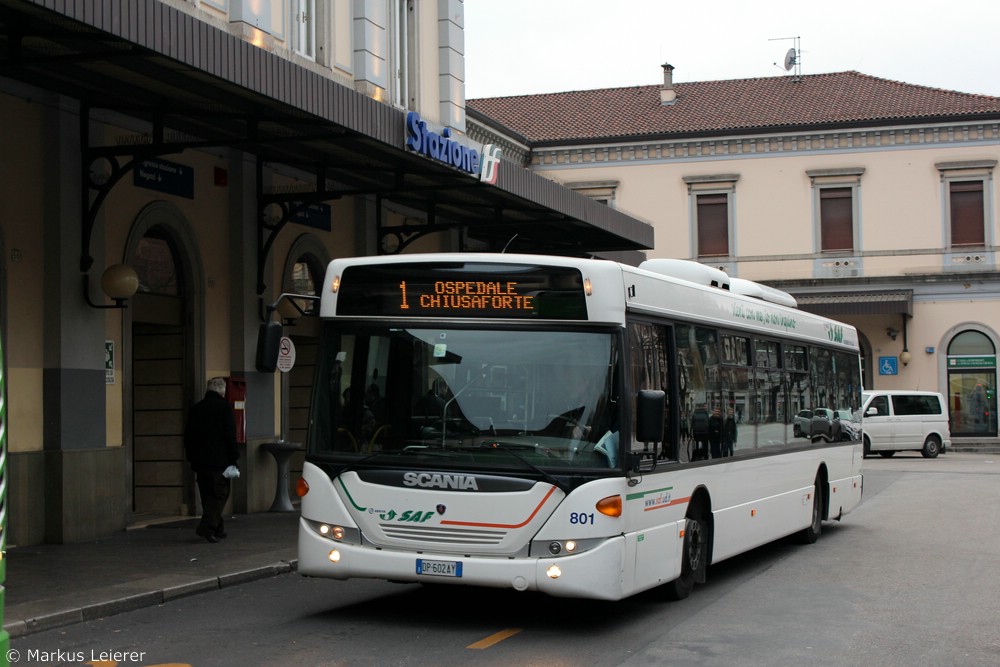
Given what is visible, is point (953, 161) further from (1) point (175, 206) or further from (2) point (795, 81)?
(1) point (175, 206)

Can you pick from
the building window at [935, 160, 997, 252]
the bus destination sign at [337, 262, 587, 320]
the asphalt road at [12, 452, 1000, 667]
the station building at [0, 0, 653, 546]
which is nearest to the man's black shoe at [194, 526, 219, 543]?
the station building at [0, 0, 653, 546]

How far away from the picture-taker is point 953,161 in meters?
43.2

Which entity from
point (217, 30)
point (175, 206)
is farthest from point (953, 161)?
point (217, 30)

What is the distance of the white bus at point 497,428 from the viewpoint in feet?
29.2

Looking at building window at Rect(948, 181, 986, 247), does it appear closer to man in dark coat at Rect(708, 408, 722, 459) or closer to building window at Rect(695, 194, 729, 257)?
building window at Rect(695, 194, 729, 257)

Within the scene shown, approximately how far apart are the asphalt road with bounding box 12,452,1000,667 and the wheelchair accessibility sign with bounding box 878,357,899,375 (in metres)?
30.7

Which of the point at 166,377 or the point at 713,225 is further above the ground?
the point at 713,225

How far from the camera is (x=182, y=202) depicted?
16.7 meters

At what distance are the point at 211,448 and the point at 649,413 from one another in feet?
21.7

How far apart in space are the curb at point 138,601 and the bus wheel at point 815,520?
6133 millimetres

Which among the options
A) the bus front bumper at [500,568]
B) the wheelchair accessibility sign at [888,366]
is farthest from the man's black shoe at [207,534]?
the wheelchair accessibility sign at [888,366]

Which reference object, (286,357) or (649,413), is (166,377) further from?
(649,413)

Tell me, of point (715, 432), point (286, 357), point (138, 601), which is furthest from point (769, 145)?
point (138, 601)

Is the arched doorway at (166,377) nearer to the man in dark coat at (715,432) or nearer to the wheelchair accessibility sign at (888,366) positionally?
the man in dark coat at (715,432)
